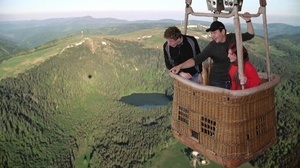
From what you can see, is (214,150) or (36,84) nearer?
(214,150)

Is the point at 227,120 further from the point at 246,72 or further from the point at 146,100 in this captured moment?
the point at 146,100

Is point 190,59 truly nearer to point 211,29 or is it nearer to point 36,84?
point 211,29

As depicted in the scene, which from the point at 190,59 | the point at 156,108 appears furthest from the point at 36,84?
the point at 190,59

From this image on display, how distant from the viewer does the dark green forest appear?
62.5 metres

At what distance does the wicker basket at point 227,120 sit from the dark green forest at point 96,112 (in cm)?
5164

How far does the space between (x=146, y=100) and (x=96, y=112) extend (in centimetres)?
1629

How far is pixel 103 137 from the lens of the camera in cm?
7044

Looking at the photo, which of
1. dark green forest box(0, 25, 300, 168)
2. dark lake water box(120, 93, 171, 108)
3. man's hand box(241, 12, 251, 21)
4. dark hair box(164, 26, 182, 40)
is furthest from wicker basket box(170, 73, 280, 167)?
dark lake water box(120, 93, 171, 108)

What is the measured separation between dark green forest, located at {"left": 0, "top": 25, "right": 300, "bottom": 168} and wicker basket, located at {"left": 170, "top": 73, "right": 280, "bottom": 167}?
51638 mm

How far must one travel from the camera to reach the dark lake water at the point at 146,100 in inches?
3418

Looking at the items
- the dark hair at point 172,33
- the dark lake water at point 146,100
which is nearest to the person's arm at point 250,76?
the dark hair at point 172,33

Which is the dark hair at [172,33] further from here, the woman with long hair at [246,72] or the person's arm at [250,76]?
the person's arm at [250,76]

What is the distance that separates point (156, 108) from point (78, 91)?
21024 millimetres

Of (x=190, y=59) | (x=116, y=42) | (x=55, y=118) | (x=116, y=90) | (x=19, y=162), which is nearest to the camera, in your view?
(x=190, y=59)
